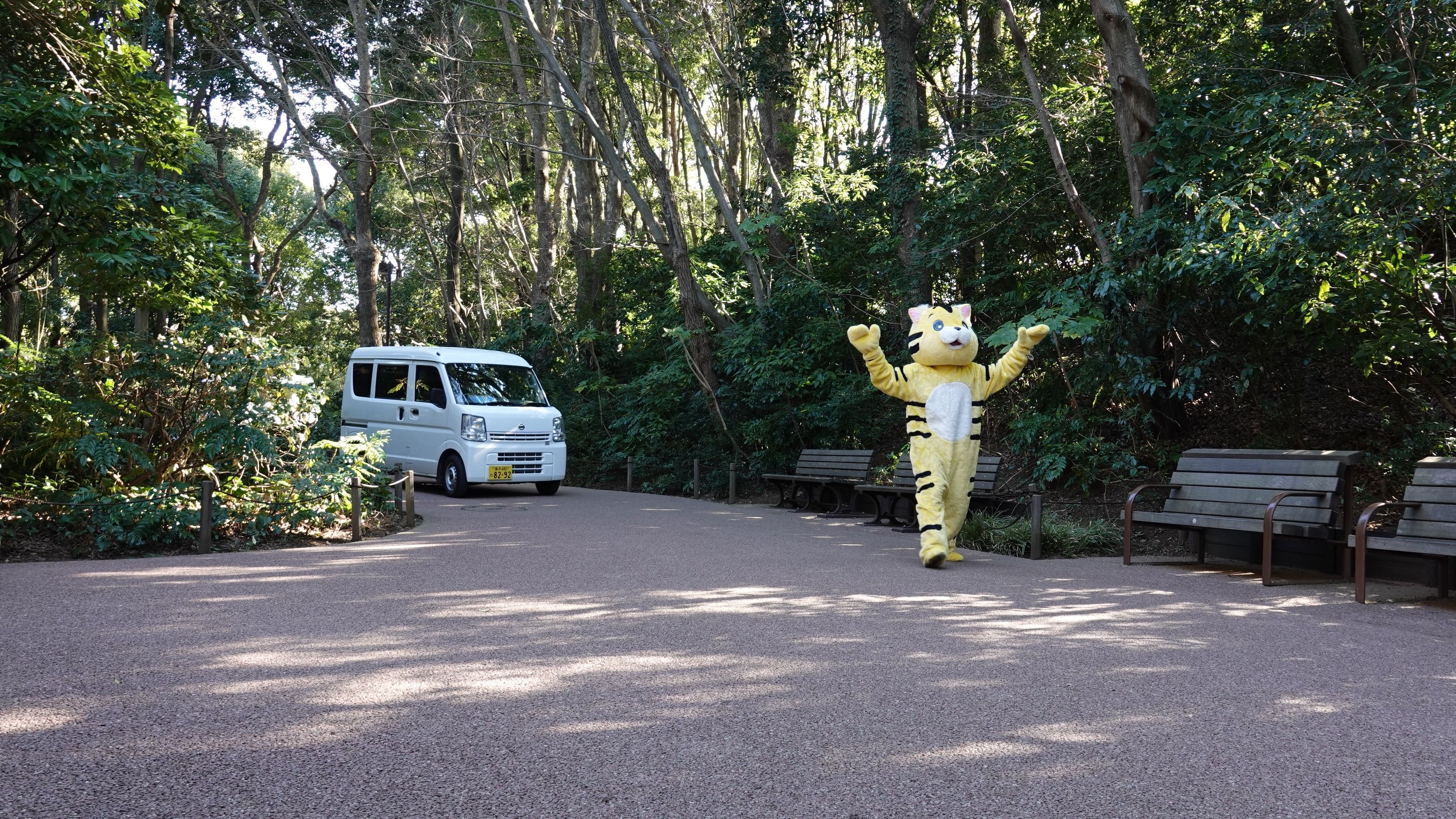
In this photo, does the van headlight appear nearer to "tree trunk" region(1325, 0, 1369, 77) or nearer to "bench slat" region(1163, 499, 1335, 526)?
"bench slat" region(1163, 499, 1335, 526)

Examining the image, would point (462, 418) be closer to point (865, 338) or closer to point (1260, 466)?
point (865, 338)

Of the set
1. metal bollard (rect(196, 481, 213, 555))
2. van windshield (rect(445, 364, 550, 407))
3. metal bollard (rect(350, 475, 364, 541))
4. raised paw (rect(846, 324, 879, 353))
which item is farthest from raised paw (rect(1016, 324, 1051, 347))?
van windshield (rect(445, 364, 550, 407))

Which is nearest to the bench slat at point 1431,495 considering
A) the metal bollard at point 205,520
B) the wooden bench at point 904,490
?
the wooden bench at point 904,490

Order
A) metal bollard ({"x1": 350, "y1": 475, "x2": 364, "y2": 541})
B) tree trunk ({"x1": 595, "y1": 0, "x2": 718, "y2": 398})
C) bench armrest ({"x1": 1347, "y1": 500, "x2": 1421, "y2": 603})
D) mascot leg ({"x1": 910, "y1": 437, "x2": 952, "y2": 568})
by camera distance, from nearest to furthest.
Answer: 1. bench armrest ({"x1": 1347, "y1": 500, "x2": 1421, "y2": 603})
2. mascot leg ({"x1": 910, "y1": 437, "x2": 952, "y2": 568})
3. metal bollard ({"x1": 350, "y1": 475, "x2": 364, "y2": 541})
4. tree trunk ({"x1": 595, "y1": 0, "x2": 718, "y2": 398})

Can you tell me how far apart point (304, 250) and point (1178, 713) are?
42.2 meters

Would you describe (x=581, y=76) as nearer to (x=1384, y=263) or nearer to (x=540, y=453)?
(x=540, y=453)

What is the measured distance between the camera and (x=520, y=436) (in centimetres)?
1641

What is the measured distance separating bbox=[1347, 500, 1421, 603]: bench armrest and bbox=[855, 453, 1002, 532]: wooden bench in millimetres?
4347

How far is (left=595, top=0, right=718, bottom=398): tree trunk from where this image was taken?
17.9 m

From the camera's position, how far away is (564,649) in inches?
219

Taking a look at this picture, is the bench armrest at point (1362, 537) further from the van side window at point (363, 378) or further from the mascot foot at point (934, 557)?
the van side window at point (363, 378)

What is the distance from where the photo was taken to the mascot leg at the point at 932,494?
8.92 metres

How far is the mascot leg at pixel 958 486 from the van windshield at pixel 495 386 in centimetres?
898

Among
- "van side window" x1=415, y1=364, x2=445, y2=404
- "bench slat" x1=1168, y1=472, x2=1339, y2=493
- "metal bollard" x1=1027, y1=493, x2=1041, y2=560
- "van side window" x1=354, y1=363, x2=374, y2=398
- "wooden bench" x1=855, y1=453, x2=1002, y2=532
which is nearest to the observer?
"bench slat" x1=1168, y1=472, x2=1339, y2=493
